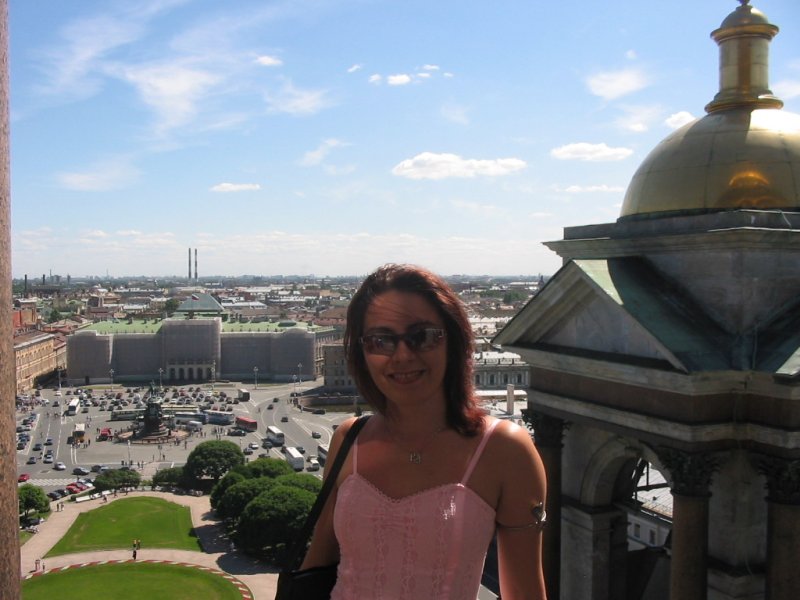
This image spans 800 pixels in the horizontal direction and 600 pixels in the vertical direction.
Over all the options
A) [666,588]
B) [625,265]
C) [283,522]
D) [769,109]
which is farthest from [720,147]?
[283,522]

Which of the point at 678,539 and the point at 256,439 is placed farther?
the point at 256,439

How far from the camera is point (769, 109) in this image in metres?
13.6

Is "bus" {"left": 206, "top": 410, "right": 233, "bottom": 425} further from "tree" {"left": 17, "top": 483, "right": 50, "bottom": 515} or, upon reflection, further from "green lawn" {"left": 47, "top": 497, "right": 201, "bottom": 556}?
"tree" {"left": 17, "top": 483, "right": 50, "bottom": 515}

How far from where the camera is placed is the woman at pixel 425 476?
150 inches

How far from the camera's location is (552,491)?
1431cm

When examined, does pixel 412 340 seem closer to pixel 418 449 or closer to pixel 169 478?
pixel 418 449

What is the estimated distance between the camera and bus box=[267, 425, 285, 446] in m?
75.4

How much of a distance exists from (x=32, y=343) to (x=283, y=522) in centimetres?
9248

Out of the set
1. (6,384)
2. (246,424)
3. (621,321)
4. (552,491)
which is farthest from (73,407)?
(6,384)

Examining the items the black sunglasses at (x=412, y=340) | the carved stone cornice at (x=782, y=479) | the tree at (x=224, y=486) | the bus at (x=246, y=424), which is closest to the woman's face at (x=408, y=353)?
the black sunglasses at (x=412, y=340)

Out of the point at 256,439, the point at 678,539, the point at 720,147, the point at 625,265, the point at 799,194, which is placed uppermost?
the point at 720,147

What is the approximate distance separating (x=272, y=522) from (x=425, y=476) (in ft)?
137

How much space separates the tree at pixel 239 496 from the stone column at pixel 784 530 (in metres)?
40.5

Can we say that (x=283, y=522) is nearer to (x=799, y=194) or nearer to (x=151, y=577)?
(x=151, y=577)
